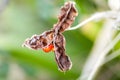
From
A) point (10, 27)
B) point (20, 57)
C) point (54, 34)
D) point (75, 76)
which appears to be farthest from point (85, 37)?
point (54, 34)

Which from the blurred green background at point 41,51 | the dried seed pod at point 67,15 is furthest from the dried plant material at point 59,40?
the blurred green background at point 41,51

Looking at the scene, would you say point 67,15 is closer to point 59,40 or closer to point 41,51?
point 59,40

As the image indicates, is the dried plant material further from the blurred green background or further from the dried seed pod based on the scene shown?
the blurred green background

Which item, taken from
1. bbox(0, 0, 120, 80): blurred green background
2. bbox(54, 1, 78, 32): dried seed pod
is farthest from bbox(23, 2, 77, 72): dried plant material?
bbox(0, 0, 120, 80): blurred green background

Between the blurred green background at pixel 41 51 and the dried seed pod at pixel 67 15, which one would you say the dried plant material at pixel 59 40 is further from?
the blurred green background at pixel 41 51

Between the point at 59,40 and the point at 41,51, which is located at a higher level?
the point at 41,51

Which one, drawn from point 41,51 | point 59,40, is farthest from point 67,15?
point 41,51

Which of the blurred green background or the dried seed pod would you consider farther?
the blurred green background
